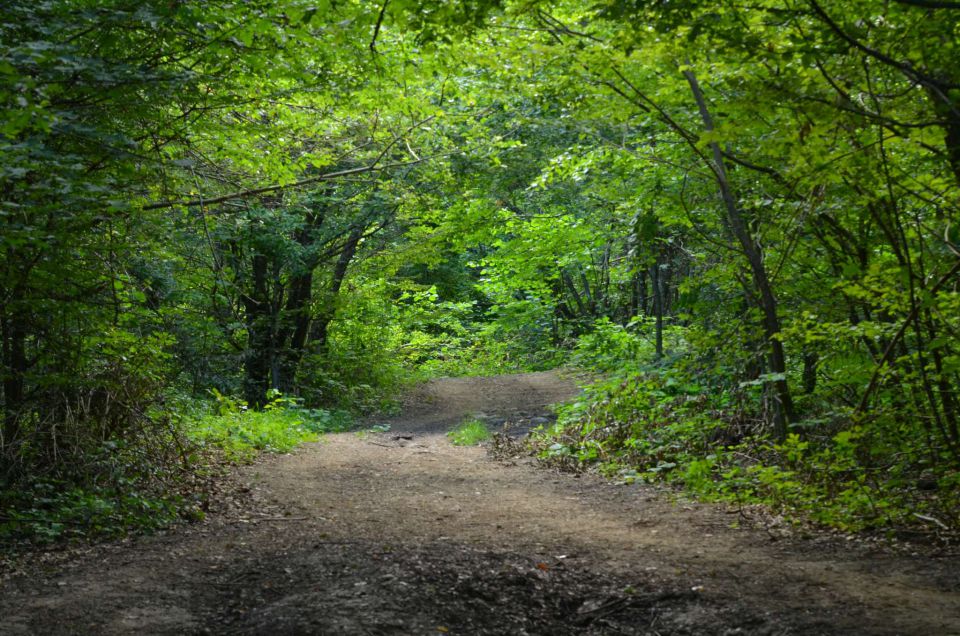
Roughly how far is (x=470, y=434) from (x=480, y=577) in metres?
7.34

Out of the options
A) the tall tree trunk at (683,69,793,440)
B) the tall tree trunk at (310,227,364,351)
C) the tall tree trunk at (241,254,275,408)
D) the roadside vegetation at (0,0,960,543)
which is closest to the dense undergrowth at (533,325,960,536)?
the roadside vegetation at (0,0,960,543)

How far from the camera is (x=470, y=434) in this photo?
1157 cm

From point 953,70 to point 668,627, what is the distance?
10.4ft

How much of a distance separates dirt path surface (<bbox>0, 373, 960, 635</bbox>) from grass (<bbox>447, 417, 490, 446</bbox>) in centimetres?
441

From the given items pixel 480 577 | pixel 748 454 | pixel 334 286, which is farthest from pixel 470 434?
pixel 480 577

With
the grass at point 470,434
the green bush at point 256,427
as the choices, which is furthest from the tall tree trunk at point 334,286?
the grass at point 470,434

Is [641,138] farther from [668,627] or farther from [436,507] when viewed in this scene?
[668,627]

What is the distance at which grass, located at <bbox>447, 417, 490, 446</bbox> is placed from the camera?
11391 mm

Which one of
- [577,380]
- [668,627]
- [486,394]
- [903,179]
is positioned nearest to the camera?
[668,627]

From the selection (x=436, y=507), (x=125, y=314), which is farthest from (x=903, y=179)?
(x=125, y=314)

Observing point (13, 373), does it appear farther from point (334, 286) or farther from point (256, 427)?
point (334, 286)

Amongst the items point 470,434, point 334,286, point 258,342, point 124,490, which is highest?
point 334,286

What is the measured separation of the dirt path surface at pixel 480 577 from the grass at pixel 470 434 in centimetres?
441

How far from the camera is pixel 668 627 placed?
12.0 feet
